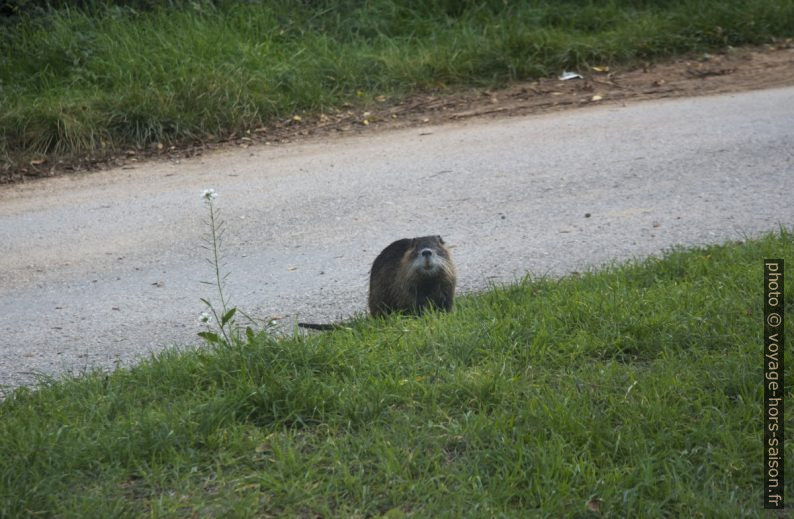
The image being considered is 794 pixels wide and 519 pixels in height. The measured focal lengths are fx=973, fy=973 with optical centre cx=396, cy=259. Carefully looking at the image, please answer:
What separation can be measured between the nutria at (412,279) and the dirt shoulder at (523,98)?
4325mm

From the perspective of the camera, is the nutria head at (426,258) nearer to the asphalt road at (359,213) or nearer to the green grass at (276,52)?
the asphalt road at (359,213)

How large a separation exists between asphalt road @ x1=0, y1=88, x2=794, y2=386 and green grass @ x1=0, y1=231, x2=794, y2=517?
4.15 ft

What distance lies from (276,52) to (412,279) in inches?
245

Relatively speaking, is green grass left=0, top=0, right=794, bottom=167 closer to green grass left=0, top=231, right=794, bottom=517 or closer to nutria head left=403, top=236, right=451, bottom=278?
nutria head left=403, top=236, right=451, bottom=278

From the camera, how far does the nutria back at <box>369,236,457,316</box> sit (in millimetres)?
5590

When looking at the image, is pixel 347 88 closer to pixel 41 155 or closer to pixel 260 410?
pixel 41 155

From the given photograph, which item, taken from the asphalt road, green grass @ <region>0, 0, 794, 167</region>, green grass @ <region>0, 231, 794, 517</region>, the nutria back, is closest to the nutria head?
the nutria back

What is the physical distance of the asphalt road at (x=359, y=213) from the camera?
633 centimetres

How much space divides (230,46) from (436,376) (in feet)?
23.8

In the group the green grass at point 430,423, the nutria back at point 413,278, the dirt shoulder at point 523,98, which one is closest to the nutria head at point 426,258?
the nutria back at point 413,278

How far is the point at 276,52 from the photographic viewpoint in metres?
11.1

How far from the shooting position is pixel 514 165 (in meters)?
8.66

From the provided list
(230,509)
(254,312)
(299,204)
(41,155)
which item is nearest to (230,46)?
(41,155)

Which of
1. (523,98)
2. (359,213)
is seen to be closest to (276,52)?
(523,98)
